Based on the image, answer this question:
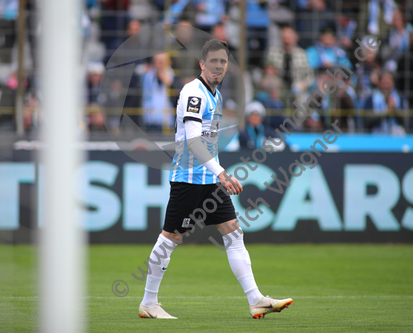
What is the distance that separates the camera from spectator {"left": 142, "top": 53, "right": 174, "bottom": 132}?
33.3 ft

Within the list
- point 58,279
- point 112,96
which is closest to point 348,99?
point 112,96

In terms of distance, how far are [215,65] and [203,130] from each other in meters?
0.50

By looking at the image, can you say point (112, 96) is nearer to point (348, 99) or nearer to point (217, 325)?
point (348, 99)

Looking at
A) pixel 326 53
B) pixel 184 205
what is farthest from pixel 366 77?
pixel 184 205

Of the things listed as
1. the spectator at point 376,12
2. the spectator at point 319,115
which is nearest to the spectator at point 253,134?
the spectator at point 319,115

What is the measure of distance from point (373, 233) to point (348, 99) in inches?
102

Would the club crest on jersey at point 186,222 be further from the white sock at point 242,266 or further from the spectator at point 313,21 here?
the spectator at point 313,21

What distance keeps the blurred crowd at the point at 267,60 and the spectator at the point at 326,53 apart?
19 millimetres

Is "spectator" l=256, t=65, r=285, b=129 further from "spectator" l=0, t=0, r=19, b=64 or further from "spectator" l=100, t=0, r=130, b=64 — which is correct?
"spectator" l=0, t=0, r=19, b=64

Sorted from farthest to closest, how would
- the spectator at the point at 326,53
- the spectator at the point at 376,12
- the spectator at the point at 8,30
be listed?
the spectator at the point at 376,12
the spectator at the point at 326,53
the spectator at the point at 8,30

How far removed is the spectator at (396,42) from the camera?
1141cm

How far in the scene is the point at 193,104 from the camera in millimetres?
4402

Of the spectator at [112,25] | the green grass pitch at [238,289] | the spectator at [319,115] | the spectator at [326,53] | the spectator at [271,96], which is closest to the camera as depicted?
the green grass pitch at [238,289]

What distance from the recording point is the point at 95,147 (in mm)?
9680
